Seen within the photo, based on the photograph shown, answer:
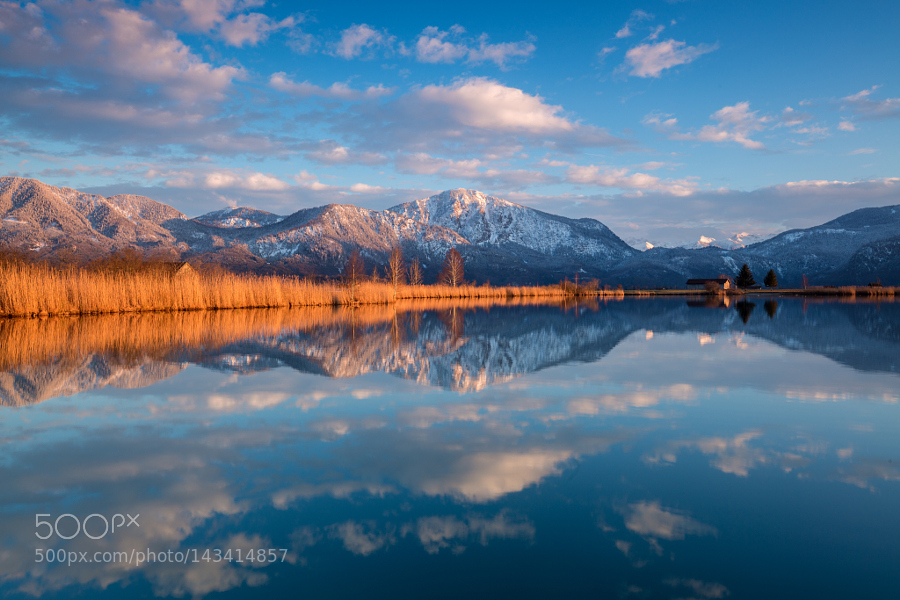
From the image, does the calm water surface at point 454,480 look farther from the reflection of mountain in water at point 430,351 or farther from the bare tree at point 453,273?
the bare tree at point 453,273

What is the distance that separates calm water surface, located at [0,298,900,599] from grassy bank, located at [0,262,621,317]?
12495mm

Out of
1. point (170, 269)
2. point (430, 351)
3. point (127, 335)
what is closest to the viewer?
point (430, 351)

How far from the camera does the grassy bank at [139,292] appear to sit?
18.1m

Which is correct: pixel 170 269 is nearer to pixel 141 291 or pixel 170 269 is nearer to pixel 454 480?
pixel 141 291

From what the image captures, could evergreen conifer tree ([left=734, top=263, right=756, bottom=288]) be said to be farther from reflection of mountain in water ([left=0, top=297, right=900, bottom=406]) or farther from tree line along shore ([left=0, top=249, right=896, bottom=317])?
reflection of mountain in water ([left=0, top=297, right=900, bottom=406])

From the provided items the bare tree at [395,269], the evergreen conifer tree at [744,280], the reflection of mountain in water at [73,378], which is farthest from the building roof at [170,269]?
the evergreen conifer tree at [744,280]

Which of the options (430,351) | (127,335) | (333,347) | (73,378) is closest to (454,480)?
(73,378)

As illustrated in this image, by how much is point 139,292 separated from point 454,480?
21.3m

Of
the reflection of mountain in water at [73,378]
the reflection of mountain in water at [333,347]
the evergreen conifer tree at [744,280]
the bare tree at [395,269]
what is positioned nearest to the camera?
the reflection of mountain in water at [73,378]

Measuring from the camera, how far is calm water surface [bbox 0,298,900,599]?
2.74 meters

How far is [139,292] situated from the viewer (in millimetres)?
21016

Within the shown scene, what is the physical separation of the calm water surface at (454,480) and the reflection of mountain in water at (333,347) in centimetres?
17

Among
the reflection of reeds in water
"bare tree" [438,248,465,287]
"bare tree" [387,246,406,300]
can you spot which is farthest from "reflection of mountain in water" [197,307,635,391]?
"bare tree" [438,248,465,287]

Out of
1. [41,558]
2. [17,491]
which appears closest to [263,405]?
[17,491]
